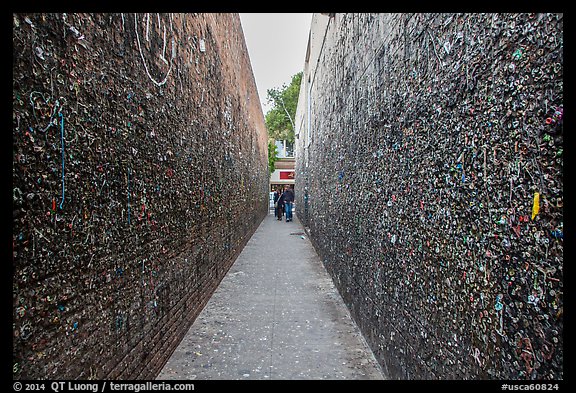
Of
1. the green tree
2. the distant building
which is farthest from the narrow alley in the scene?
the green tree

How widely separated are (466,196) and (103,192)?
215 centimetres

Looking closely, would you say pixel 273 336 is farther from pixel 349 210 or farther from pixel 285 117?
pixel 285 117

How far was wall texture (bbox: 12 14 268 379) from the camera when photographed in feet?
5.66

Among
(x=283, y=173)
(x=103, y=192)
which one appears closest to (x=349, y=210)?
(x=103, y=192)

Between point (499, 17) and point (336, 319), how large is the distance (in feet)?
13.3

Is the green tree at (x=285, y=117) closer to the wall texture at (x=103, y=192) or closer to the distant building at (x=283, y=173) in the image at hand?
the distant building at (x=283, y=173)

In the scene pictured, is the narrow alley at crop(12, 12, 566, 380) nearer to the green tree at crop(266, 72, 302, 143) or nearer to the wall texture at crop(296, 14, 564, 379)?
the wall texture at crop(296, 14, 564, 379)

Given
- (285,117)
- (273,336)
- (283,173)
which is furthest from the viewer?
(285,117)

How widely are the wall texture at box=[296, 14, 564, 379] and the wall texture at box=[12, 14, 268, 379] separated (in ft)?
6.83

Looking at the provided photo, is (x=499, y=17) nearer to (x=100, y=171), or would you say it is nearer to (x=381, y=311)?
(x=100, y=171)

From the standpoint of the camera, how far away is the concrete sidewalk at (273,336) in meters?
3.44

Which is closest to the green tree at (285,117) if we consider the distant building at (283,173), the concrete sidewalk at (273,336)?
the distant building at (283,173)

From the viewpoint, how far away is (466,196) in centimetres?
188

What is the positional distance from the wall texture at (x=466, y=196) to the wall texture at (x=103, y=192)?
208 centimetres
